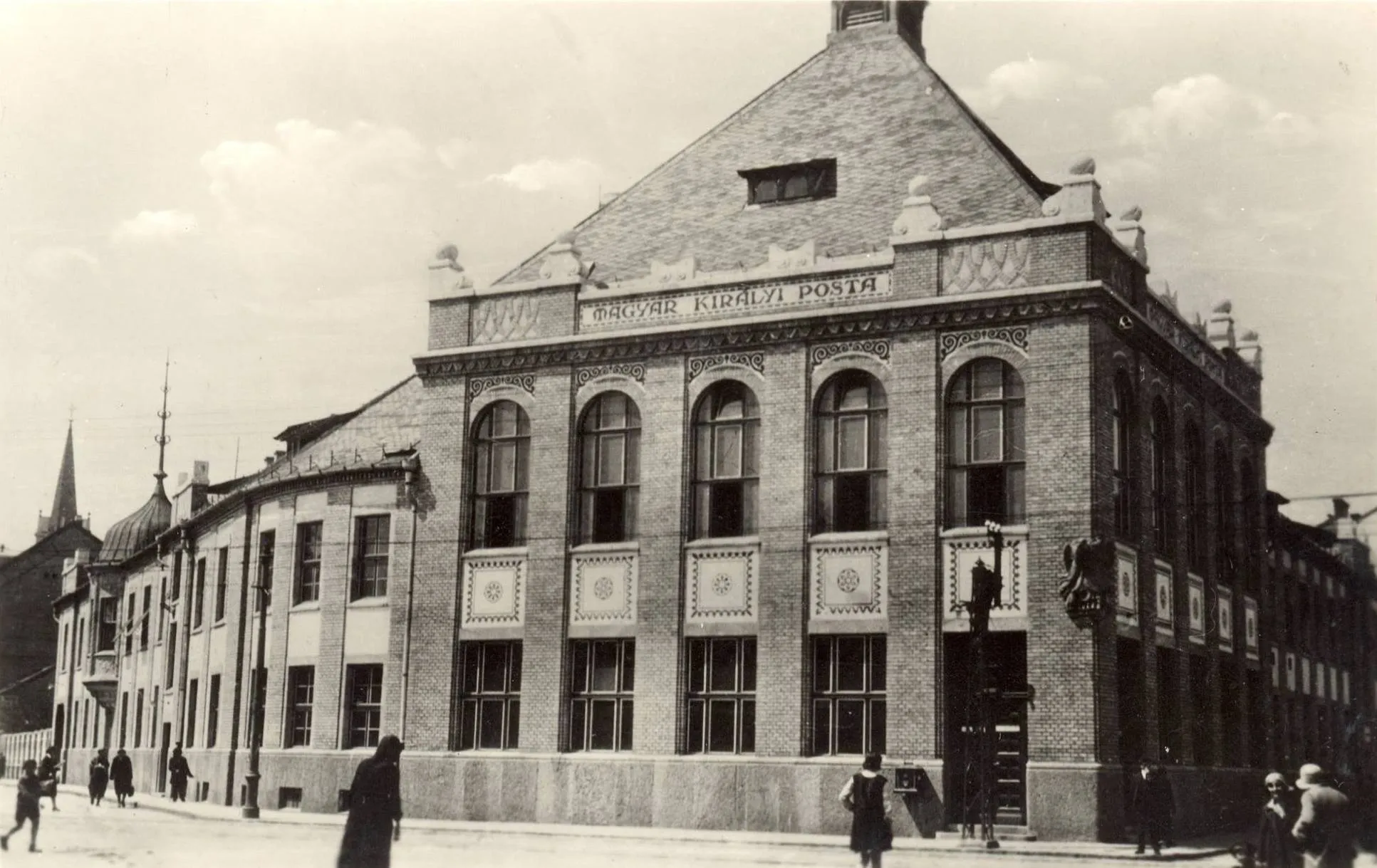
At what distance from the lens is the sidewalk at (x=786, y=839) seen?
24.4 meters

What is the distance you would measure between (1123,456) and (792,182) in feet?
28.4

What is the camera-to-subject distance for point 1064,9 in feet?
68.5

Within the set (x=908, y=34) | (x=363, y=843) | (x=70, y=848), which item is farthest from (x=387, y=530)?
(x=363, y=843)

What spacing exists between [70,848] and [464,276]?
45.4ft

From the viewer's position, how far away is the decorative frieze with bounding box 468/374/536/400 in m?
32.5

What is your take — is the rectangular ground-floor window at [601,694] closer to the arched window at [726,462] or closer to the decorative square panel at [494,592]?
the decorative square panel at [494,592]

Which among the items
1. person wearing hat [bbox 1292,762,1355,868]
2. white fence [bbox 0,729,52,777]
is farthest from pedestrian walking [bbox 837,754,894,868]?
white fence [bbox 0,729,52,777]

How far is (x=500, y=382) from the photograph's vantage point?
108 ft

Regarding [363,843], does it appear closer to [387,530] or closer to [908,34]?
[387,530]

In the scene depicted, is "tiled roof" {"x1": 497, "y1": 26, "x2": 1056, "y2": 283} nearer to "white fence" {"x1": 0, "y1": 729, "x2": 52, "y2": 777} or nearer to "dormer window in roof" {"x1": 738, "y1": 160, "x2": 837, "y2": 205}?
"dormer window in roof" {"x1": 738, "y1": 160, "x2": 837, "y2": 205}

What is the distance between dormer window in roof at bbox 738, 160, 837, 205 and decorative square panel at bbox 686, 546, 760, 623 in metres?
7.48

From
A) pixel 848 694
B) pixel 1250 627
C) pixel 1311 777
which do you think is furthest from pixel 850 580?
pixel 1311 777

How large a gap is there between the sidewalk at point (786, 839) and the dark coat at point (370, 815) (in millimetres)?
11291

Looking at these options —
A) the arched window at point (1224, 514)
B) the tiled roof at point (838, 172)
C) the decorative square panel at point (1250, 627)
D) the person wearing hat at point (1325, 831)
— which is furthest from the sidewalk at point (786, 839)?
the tiled roof at point (838, 172)
